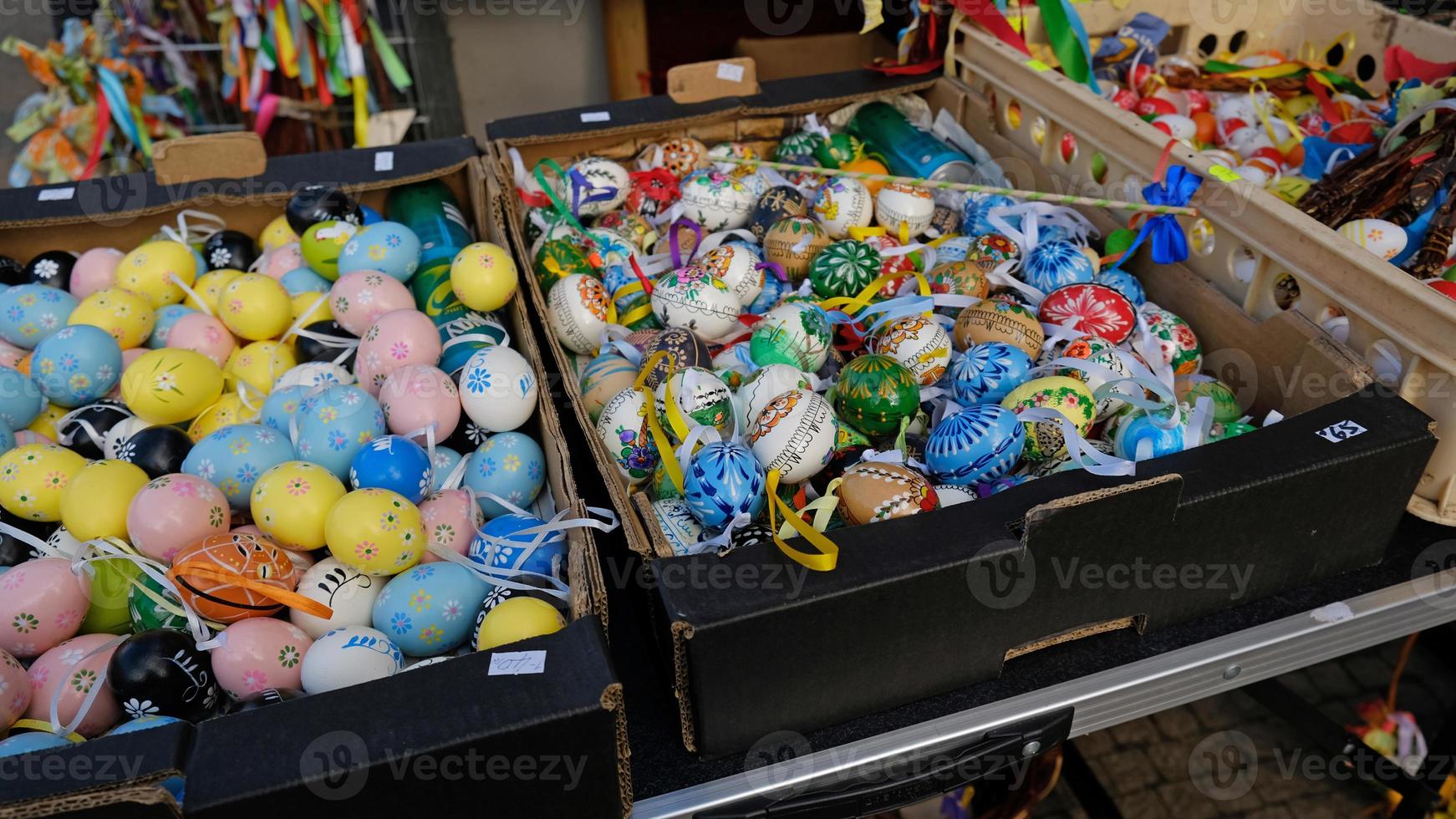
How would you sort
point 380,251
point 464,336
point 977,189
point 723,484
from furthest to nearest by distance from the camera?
point 977,189
point 380,251
point 464,336
point 723,484

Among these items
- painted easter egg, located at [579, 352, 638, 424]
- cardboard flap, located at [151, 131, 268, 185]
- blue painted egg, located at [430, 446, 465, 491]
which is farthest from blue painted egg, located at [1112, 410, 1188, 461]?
cardboard flap, located at [151, 131, 268, 185]

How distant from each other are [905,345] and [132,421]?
1.44 m

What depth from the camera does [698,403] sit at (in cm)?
154

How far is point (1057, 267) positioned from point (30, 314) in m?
2.12

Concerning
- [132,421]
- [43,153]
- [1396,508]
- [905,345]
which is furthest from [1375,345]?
[43,153]

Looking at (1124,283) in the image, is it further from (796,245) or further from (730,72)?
(730,72)

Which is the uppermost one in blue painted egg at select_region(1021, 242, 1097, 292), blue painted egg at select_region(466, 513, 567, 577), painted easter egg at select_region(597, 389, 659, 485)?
blue painted egg at select_region(1021, 242, 1097, 292)

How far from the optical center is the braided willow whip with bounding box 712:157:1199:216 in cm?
A: 189

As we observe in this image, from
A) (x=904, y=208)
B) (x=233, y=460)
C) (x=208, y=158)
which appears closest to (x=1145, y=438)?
(x=904, y=208)

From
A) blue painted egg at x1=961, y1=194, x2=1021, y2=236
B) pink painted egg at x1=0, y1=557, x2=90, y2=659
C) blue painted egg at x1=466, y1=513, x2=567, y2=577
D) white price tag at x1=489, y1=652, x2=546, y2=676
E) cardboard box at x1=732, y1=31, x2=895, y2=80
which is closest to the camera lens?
white price tag at x1=489, y1=652, x2=546, y2=676

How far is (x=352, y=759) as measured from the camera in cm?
97

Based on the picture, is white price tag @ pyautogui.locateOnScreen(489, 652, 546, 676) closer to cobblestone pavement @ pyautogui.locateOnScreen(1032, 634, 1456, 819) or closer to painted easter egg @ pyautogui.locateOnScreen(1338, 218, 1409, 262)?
painted easter egg @ pyautogui.locateOnScreen(1338, 218, 1409, 262)

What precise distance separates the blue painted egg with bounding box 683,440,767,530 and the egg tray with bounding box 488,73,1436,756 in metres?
0.12

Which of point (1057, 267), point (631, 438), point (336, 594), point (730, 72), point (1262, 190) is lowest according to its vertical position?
point (336, 594)
